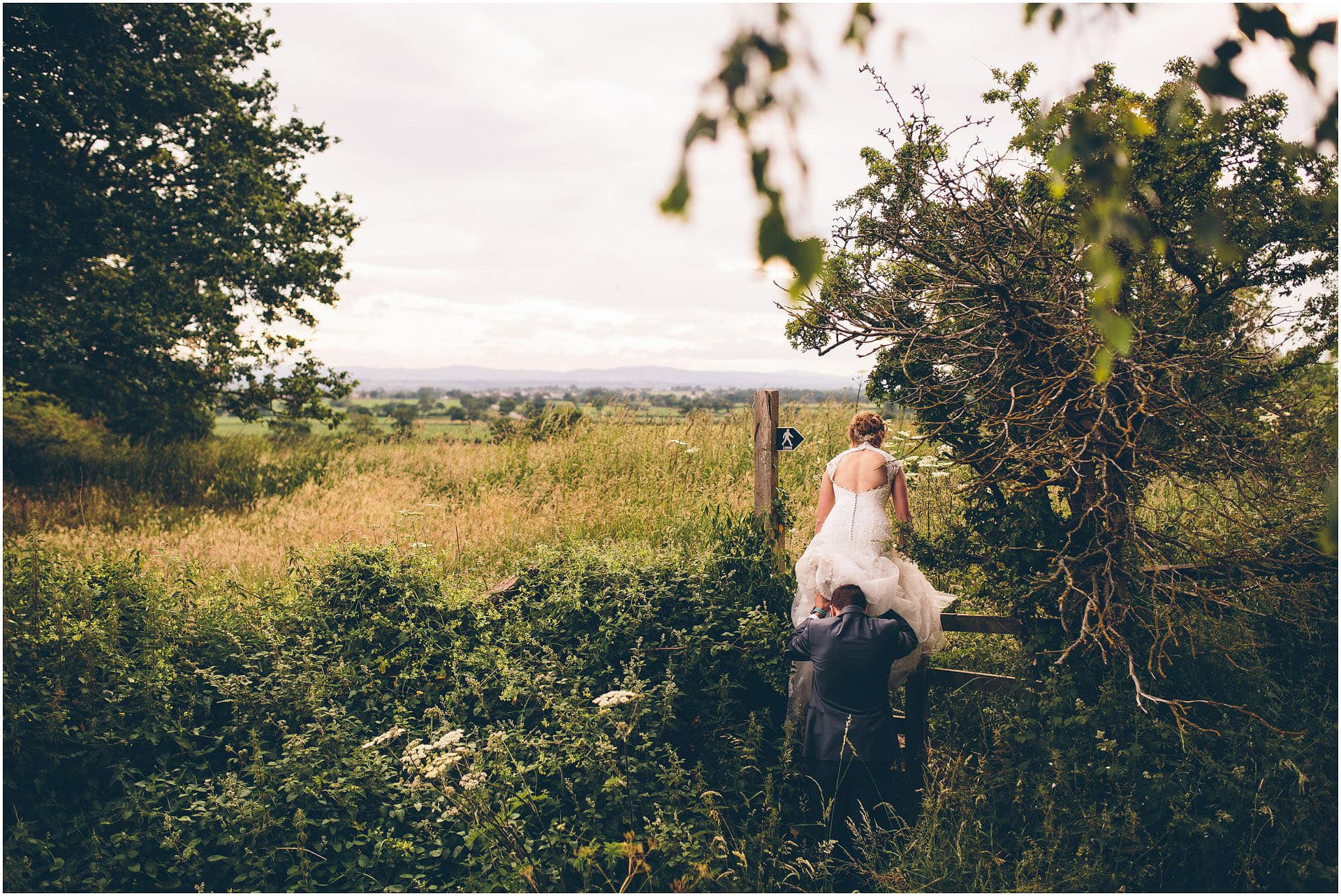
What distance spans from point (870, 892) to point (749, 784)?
989mm

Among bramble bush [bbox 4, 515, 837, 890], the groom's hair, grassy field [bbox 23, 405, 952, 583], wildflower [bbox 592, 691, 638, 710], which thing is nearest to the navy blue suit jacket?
the groom's hair

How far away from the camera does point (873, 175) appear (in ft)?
14.9

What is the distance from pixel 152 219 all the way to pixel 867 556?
12695 millimetres

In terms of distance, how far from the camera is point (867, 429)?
17.0ft

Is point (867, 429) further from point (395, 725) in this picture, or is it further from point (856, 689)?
point (395, 725)

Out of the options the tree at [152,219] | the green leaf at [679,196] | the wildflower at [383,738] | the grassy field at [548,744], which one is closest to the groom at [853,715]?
the grassy field at [548,744]

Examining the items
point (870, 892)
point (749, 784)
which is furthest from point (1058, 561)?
point (749, 784)

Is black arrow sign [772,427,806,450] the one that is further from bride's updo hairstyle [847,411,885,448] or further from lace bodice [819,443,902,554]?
lace bodice [819,443,902,554]

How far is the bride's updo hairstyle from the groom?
143 cm

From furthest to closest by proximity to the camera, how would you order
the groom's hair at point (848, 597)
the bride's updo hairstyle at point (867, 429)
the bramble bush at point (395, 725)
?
the bride's updo hairstyle at point (867, 429)
the groom's hair at point (848, 597)
the bramble bush at point (395, 725)

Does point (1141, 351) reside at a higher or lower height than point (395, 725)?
higher

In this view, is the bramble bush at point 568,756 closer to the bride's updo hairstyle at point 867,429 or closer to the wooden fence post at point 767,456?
the wooden fence post at point 767,456

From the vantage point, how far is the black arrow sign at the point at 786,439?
569 centimetres

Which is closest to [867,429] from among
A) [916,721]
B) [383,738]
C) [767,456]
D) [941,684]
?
[767,456]
